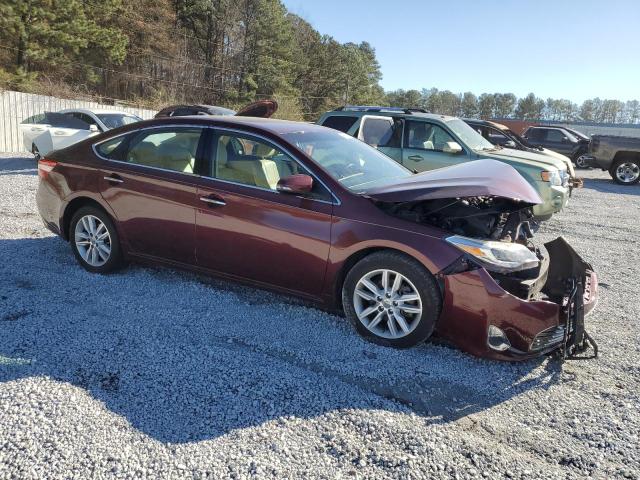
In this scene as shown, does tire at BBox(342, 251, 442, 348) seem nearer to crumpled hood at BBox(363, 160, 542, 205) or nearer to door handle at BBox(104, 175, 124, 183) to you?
crumpled hood at BBox(363, 160, 542, 205)

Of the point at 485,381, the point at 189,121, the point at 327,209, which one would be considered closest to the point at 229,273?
the point at 327,209

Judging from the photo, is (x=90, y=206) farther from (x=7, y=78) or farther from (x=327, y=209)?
(x=7, y=78)

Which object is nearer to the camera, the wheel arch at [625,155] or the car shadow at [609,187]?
the car shadow at [609,187]

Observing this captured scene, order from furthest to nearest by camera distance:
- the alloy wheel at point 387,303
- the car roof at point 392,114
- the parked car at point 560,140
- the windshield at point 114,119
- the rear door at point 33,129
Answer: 1. the parked car at point 560,140
2. the rear door at point 33,129
3. the windshield at point 114,119
4. the car roof at point 392,114
5. the alloy wheel at point 387,303

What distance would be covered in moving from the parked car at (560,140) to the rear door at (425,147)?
14.4m

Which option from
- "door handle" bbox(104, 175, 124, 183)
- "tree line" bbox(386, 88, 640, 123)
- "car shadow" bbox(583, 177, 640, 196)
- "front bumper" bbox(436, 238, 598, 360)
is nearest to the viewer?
"front bumper" bbox(436, 238, 598, 360)

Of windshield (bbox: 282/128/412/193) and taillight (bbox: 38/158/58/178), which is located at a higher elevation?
windshield (bbox: 282/128/412/193)

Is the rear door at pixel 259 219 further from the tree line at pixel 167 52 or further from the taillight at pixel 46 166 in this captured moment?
the tree line at pixel 167 52

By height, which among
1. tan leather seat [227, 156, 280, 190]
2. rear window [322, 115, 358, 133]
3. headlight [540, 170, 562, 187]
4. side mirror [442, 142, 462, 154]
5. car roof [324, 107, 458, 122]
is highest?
car roof [324, 107, 458, 122]

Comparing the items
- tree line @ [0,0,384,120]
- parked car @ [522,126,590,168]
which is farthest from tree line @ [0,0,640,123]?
parked car @ [522,126,590,168]

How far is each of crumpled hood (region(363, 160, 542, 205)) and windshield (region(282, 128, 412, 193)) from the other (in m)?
0.37

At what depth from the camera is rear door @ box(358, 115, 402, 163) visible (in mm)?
8898

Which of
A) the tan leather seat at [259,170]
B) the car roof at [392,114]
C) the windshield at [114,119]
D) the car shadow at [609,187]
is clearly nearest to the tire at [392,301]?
the tan leather seat at [259,170]

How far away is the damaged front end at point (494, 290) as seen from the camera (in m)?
3.33
